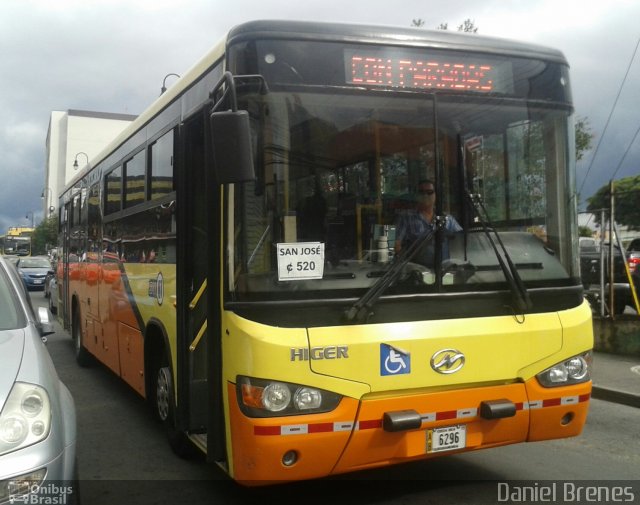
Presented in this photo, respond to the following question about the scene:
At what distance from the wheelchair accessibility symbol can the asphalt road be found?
3.72 ft

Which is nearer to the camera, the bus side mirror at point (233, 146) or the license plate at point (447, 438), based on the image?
the bus side mirror at point (233, 146)

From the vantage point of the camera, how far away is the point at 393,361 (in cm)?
402

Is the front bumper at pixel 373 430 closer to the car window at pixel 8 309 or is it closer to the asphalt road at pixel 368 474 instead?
the asphalt road at pixel 368 474

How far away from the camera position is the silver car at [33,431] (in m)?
3.21

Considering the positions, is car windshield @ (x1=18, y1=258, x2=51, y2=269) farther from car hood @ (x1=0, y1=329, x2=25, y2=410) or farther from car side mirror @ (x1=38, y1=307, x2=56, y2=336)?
car hood @ (x1=0, y1=329, x2=25, y2=410)

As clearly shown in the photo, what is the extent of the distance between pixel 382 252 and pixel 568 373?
1.51 m

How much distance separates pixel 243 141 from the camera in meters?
3.77

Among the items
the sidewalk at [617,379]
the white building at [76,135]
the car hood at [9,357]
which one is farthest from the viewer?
the white building at [76,135]

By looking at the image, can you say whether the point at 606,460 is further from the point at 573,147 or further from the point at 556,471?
the point at 573,147

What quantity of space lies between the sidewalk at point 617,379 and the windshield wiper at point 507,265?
438 cm

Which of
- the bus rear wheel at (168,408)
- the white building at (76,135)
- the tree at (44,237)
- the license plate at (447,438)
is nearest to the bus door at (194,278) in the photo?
the bus rear wheel at (168,408)

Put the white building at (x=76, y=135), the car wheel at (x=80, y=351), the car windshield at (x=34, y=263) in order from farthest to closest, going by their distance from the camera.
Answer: the white building at (x=76, y=135) → the car windshield at (x=34, y=263) → the car wheel at (x=80, y=351)

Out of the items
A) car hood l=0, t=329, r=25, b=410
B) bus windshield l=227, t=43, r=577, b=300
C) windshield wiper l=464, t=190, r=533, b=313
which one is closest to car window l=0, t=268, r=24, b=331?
car hood l=0, t=329, r=25, b=410

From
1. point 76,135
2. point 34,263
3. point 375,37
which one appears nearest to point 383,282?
point 375,37
